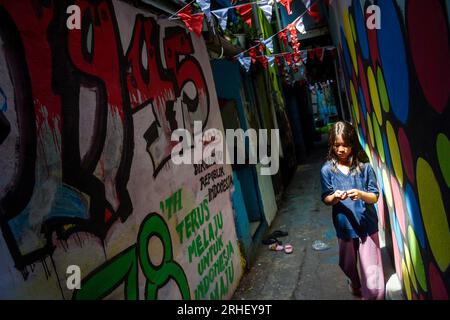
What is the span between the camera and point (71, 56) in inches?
104

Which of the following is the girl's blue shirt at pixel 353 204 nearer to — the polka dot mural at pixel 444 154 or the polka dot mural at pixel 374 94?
the polka dot mural at pixel 374 94

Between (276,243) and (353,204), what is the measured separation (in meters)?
2.88

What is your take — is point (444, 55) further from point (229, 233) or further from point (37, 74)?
point (229, 233)

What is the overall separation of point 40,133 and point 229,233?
3.25m

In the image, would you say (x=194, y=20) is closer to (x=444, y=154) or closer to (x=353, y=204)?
(x=353, y=204)

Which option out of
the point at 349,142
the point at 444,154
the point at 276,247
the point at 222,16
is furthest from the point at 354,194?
the point at 276,247

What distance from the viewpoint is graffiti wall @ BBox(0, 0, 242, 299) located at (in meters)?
2.09

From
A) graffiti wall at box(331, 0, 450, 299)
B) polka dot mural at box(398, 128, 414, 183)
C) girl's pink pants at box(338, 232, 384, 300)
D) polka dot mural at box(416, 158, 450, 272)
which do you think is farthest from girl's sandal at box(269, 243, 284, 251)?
polka dot mural at box(416, 158, 450, 272)

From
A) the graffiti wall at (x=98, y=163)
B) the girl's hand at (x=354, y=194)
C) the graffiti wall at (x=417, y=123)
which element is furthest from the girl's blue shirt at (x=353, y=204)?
the graffiti wall at (x=98, y=163)

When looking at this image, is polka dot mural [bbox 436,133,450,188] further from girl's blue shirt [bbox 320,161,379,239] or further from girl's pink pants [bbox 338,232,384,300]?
girl's pink pants [bbox 338,232,384,300]

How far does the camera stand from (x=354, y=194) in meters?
3.22

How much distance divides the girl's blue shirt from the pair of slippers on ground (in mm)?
2372

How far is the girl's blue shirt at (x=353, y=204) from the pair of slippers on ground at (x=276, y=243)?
237cm

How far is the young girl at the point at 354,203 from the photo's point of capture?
3.42 m
